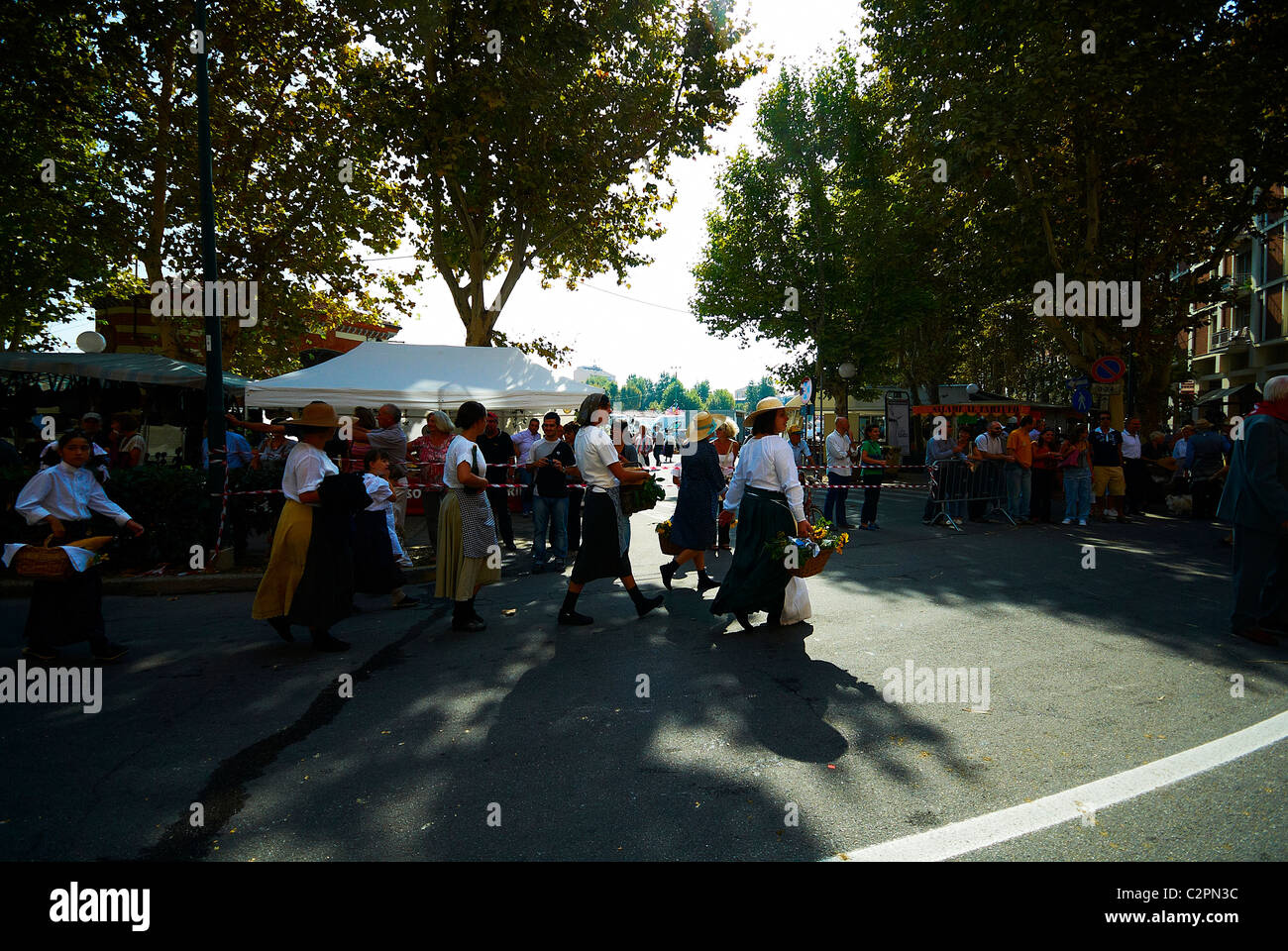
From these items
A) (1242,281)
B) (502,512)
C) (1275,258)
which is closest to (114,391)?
(502,512)

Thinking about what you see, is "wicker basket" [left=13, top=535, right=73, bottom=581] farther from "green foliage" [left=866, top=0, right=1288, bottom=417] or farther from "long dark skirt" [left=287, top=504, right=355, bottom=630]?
"green foliage" [left=866, top=0, right=1288, bottom=417]

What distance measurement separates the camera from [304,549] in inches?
220

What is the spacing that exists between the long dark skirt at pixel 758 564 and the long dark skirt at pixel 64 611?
470 cm

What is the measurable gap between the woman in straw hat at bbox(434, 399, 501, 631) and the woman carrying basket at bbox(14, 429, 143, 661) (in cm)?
217

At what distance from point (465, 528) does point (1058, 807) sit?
454 cm

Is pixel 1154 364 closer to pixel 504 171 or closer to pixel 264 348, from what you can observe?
pixel 504 171

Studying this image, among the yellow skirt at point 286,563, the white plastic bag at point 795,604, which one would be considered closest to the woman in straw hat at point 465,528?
the yellow skirt at point 286,563

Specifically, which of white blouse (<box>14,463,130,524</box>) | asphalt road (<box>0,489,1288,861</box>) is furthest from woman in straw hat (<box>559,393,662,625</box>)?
white blouse (<box>14,463,130,524</box>)

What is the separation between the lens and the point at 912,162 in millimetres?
20703

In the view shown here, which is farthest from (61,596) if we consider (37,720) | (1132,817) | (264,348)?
(264,348)

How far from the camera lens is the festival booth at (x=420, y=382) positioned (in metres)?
12.9

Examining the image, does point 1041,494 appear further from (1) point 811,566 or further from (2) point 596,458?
(2) point 596,458

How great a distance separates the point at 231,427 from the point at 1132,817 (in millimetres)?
15606

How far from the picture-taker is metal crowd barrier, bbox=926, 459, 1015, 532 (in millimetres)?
13219
